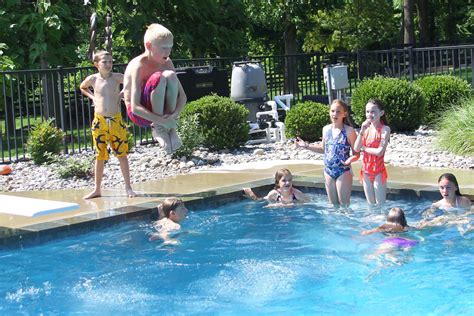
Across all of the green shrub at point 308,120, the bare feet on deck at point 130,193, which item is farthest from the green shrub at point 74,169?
the green shrub at point 308,120

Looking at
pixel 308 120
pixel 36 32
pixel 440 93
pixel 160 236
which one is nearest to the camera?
pixel 160 236

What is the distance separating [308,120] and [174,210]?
A: 214 inches

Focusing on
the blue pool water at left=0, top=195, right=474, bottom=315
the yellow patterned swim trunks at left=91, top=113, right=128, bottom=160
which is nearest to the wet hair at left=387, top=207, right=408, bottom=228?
the blue pool water at left=0, top=195, right=474, bottom=315

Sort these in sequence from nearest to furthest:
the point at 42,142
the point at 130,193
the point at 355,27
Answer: the point at 130,193 < the point at 42,142 < the point at 355,27

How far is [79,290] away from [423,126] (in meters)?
9.72

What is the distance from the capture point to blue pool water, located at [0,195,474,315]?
6.37 meters

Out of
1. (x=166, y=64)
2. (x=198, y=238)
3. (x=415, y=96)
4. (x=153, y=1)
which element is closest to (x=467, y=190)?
(x=198, y=238)

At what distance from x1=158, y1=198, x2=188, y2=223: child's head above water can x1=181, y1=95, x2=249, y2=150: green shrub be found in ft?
14.2

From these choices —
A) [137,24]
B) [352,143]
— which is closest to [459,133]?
[352,143]

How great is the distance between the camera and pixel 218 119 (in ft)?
Answer: 43.5

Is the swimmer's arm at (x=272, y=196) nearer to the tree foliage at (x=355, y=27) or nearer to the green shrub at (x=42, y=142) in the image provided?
the green shrub at (x=42, y=142)

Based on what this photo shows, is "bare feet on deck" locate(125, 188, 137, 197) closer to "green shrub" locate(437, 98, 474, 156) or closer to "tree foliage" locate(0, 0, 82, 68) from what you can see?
"green shrub" locate(437, 98, 474, 156)

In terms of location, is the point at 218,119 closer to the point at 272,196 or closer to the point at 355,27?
the point at 272,196

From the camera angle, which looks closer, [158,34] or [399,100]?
[158,34]
